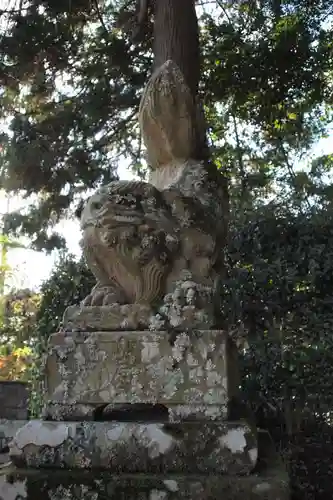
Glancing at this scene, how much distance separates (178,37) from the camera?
4.78m

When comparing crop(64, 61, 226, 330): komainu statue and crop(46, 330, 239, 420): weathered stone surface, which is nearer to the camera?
crop(46, 330, 239, 420): weathered stone surface

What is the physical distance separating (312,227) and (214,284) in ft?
9.10

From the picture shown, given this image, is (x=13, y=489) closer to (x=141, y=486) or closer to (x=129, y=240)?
(x=141, y=486)

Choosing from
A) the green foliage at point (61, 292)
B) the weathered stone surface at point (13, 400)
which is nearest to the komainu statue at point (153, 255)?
the green foliage at point (61, 292)

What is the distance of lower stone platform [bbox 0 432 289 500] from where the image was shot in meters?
1.55

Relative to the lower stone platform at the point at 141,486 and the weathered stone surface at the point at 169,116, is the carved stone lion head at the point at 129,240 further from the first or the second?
the lower stone platform at the point at 141,486

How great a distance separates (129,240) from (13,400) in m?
4.23

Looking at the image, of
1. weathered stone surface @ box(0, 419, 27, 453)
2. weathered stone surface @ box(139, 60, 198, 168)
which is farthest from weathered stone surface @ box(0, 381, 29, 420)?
weathered stone surface @ box(139, 60, 198, 168)

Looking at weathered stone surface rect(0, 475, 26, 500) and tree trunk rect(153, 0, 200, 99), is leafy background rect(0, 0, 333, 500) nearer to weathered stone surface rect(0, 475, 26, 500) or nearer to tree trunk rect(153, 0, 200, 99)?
tree trunk rect(153, 0, 200, 99)

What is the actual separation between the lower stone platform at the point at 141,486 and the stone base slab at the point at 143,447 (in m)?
0.04

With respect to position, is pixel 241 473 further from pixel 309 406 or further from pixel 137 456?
pixel 309 406

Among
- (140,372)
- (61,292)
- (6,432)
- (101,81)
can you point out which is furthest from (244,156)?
(140,372)

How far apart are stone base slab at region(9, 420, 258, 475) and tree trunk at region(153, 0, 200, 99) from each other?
131 inches

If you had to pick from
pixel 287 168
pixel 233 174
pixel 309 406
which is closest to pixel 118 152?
pixel 233 174
